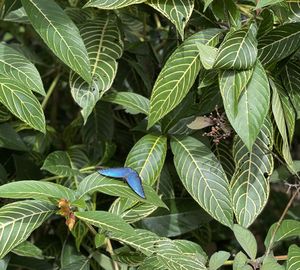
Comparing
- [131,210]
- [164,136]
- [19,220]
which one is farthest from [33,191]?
[164,136]

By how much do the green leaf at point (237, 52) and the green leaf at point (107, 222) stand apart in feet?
1.27

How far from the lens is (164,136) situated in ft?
5.58

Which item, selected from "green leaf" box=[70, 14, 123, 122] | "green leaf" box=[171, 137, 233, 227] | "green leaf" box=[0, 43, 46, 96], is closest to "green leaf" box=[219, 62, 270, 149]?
"green leaf" box=[171, 137, 233, 227]

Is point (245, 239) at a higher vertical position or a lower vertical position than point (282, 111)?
lower

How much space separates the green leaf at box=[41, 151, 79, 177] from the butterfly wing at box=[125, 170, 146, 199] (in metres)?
0.25

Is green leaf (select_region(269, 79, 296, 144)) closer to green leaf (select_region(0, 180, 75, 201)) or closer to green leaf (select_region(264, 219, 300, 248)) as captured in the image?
green leaf (select_region(264, 219, 300, 248))

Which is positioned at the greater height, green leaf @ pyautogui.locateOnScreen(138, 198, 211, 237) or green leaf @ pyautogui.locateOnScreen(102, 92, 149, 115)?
green leaf @ pyautogui.locateOnScreen(102, 92, 149, 115)

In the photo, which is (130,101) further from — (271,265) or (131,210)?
(271,265)

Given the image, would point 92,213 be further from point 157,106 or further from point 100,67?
point 100,67

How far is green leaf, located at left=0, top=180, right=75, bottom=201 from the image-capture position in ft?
4.53

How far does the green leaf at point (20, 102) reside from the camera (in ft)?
4.89

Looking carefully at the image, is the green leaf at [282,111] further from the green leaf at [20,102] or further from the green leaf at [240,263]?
the green leaf at [20,102]

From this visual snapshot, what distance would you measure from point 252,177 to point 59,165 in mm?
493

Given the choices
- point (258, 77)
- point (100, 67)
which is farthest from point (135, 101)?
point (258, 77)
